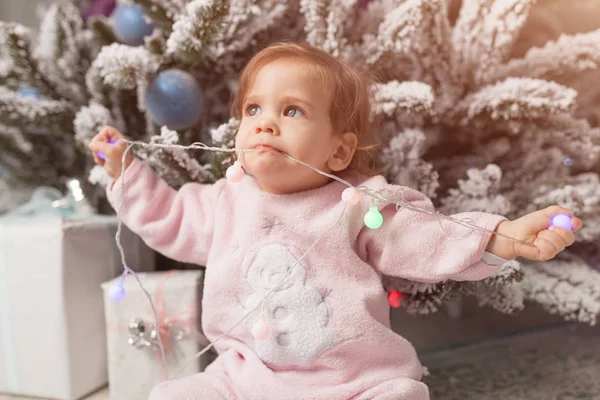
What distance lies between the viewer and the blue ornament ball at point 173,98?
829 mm

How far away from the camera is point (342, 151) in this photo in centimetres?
79

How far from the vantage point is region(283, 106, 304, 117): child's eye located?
0.73 meters

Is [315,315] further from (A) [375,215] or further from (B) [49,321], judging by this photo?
(B) [49,321]

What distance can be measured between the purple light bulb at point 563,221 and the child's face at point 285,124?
11.9 inches

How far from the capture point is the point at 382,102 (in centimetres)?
80

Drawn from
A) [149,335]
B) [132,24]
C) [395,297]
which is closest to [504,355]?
[395,297]

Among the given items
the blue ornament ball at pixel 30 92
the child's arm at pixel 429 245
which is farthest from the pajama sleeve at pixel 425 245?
the blue ornament ball at pixel 30 92

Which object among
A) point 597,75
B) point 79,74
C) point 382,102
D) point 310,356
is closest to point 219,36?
point 382,102

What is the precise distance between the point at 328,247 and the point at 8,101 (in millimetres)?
613

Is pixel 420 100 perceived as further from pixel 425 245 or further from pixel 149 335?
pixel 149 335

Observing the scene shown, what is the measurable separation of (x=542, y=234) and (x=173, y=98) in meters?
0.55

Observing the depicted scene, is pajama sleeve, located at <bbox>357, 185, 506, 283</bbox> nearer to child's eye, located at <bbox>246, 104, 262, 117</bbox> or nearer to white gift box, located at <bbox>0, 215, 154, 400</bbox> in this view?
child's eye, located at <bbox>246, 104, 262, 117</bbox>

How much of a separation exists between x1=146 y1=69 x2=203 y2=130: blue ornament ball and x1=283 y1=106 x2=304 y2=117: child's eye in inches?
7.4

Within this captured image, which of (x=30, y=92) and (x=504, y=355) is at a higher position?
(x=30, y=92)
